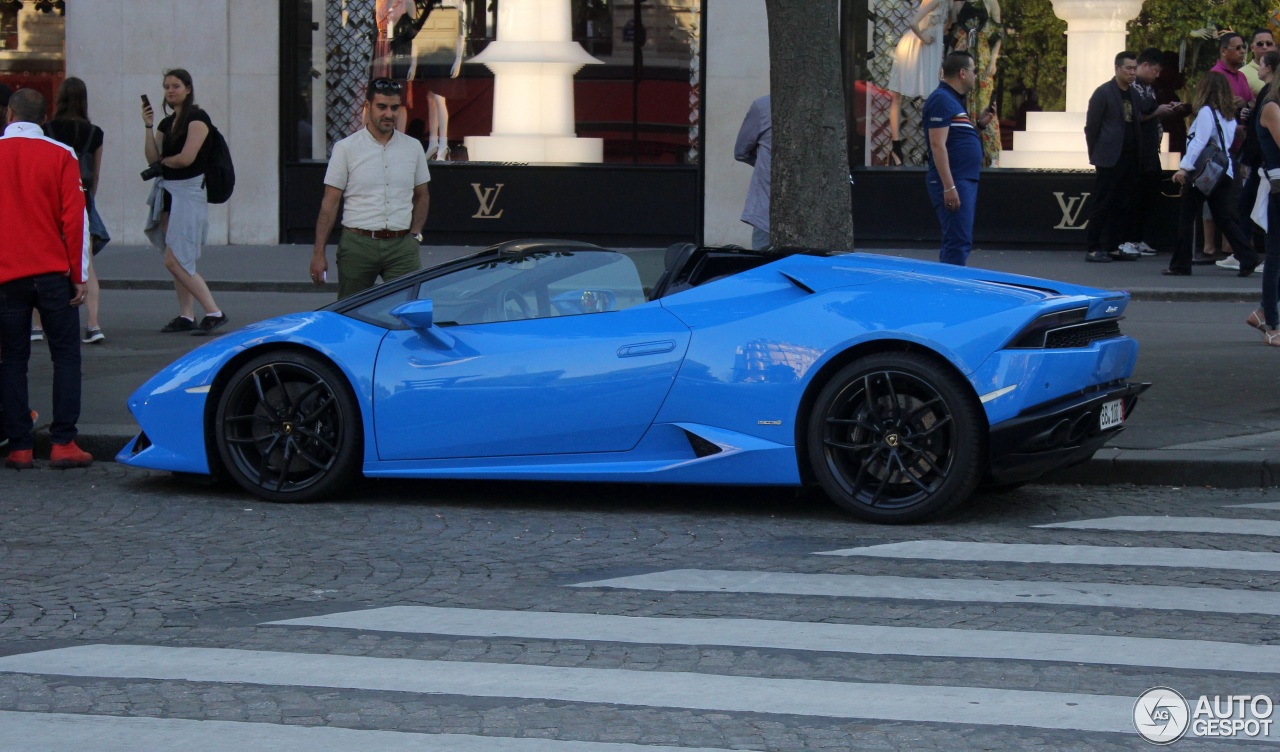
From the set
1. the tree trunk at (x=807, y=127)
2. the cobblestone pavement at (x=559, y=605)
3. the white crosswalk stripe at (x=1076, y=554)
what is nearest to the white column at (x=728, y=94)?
the tree trunk at (x=807, y=127)

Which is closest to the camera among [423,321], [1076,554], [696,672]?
[696,672]

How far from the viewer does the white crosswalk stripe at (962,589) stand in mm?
5520

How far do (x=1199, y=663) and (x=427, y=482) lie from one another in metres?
4.07

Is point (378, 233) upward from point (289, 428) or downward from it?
upward

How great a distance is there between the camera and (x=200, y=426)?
7.54m

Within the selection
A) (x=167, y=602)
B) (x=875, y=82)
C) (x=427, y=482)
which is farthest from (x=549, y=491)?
(x=875, y=82)

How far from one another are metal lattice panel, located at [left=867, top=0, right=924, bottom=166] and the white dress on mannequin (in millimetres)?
64

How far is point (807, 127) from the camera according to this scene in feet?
31.5

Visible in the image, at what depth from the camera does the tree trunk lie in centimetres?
954

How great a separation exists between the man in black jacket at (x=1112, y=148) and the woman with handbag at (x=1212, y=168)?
3.87 feet

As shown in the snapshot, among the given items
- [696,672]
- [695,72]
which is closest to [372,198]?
[696,672]

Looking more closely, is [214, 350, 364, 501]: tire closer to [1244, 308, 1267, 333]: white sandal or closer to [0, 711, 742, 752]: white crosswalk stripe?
[0, 711, 742, 752]: white crosswalk stripe

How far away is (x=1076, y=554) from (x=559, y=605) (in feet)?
6.63

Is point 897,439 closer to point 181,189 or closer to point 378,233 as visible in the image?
point 378,233
